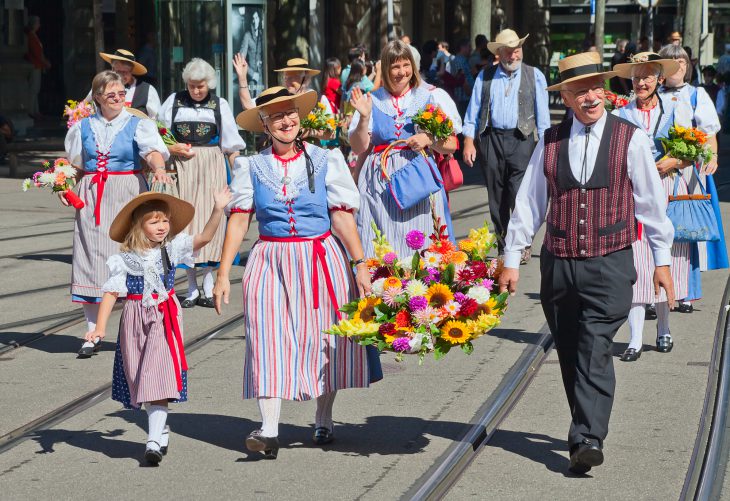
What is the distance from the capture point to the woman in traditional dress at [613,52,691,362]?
8.67 metres

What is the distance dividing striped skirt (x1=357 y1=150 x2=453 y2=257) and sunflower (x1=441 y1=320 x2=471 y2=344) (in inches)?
119

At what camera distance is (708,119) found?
9.33 m

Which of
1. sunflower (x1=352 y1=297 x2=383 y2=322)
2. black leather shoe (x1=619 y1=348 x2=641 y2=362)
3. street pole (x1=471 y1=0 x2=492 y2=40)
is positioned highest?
street pole (x1=471 y1=0 x2=492 y2=40)

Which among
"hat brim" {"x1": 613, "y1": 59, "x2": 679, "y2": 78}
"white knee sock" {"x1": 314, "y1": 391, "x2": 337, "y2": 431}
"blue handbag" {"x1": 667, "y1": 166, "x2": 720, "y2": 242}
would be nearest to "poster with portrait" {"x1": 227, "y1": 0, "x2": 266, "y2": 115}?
"blue handbag" {"x1": 667, "y1": 166, "x2": 720, "y2": 242}

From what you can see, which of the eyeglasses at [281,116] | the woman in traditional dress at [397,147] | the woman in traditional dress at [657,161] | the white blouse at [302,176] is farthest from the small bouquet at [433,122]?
the eyeglasses at [281,116]

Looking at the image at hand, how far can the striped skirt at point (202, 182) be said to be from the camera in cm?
1111

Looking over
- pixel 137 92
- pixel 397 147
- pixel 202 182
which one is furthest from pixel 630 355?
pixel 137 92

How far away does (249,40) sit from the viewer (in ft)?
66.9

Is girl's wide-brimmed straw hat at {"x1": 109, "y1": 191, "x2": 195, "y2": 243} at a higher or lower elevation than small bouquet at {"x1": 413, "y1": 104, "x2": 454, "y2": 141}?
lower

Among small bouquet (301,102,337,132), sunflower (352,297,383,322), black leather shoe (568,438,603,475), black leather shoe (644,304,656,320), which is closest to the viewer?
black leather shoe (568,438,603,475)

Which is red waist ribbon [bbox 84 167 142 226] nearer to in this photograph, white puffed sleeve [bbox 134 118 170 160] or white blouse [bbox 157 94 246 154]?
white puffed sleeve [bbox 134 118 170 160]

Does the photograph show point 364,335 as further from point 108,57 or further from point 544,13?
point 544,13

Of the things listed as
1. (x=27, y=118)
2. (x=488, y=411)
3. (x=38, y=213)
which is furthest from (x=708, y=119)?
(x=27, y=118)

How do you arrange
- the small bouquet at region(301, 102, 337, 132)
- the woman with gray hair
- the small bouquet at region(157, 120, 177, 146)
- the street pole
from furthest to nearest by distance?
the street pole < the small bouquet at region(301, 102, 337, 132) < the woman with gray hair < the small bouquet at region(157, 120, 177, 146)
